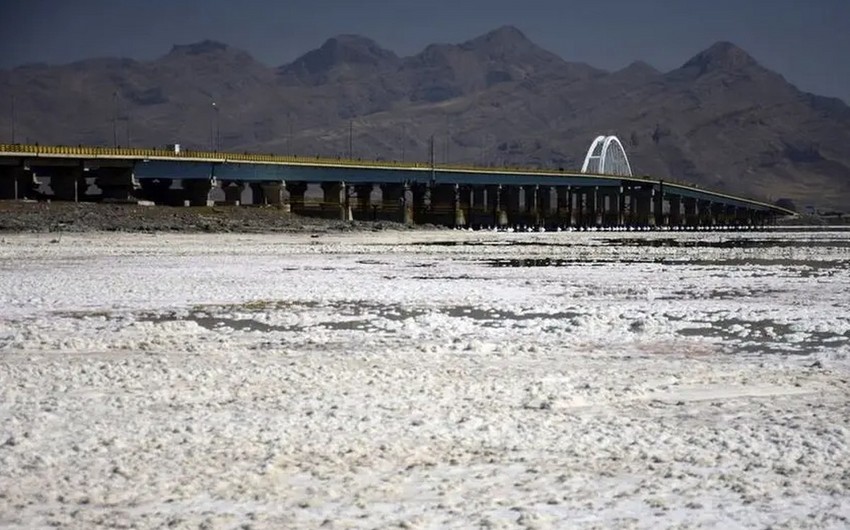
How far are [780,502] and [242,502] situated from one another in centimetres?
408

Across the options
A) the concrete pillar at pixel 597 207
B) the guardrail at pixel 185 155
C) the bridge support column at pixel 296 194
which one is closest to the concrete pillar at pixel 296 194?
the bridge support column at pixel 296 194

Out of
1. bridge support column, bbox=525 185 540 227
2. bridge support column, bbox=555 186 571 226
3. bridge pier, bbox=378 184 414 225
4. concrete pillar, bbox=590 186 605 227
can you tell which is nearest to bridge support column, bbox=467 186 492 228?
bridge pier, bbox=378 184 414 225

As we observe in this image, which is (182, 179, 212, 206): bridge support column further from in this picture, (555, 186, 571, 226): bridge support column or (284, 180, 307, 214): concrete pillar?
(555, 186, 571, 226): bridge support column

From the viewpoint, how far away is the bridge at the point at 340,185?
87438mm

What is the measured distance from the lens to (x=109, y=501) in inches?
308

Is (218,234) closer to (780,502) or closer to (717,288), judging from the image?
(717,288)

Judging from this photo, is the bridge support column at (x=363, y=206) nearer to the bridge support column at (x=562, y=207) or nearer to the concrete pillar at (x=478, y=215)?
the concrete pillar at (x=478, y=215)

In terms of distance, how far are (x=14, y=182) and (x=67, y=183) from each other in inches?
225

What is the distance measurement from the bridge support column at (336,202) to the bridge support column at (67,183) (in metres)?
33.8

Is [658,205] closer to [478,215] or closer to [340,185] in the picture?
[478,215]

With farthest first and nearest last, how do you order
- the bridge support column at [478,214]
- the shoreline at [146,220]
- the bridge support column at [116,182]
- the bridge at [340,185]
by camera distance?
the bridge support column at [478,214] → the bridge support column at [116,182] → the bridge at [340,185] → the shoreline at [146,220]

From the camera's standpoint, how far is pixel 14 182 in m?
81.6

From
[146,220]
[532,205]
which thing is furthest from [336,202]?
[532,205]

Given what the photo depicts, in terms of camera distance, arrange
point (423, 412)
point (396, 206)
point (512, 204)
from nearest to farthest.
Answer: point (423, 412)
point (396, 206)
point (512, 204)
